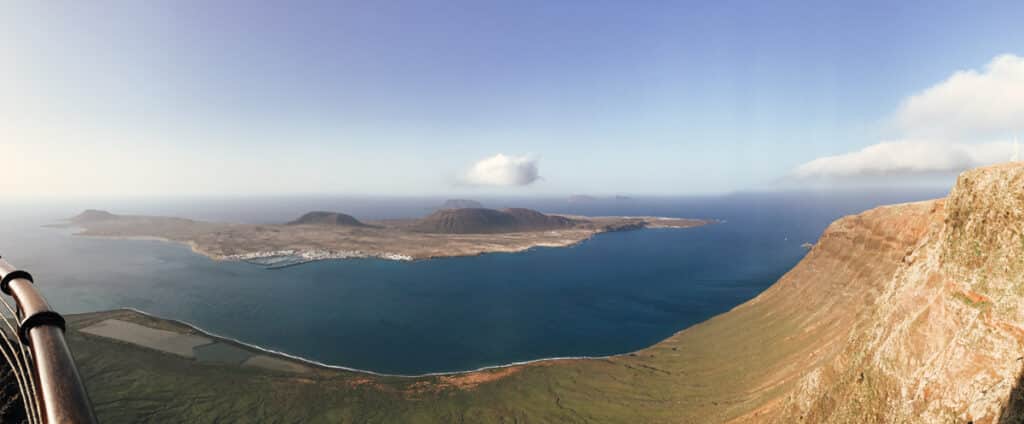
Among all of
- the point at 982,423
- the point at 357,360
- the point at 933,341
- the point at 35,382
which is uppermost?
the point at 35,382

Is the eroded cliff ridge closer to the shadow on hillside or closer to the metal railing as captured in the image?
the shadow on hillside

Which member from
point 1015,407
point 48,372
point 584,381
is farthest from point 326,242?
point 1015,407

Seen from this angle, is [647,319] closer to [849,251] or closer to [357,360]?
[849,251]

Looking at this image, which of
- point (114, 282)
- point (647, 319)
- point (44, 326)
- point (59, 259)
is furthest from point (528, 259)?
point (59, 259)

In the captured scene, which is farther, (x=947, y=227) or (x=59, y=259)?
(x=59, y=259)

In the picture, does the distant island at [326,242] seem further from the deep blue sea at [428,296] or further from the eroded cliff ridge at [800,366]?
Answer: the eroded cliff ridge at [800,366]

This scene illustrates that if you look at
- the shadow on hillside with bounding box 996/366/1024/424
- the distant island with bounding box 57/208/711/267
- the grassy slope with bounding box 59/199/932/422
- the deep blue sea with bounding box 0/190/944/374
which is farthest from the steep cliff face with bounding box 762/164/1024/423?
the distant island with bounding box 57/208/711/267

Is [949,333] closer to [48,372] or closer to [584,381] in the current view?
[48,372]
